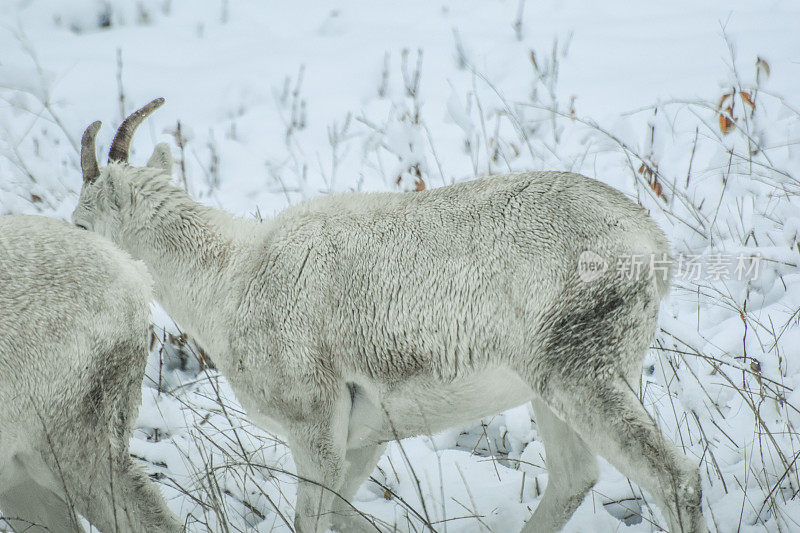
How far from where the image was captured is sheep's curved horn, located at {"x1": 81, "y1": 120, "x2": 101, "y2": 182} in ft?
13.1

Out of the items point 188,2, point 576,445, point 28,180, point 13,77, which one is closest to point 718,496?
point 576,445

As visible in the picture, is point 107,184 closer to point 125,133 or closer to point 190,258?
point 125,133

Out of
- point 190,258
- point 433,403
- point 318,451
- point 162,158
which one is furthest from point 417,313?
point 162,158

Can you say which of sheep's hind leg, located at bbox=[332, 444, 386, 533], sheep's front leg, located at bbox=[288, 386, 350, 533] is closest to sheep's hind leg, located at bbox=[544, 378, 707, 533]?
sheep's front leg, located at bbox=[288, 386, 350, 533]

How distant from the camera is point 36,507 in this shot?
356 centimetres

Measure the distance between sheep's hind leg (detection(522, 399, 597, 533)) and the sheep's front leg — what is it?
84cm

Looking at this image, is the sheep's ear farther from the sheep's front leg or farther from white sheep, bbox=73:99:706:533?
the sheep's front leg

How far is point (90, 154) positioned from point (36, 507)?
1528 millimetres

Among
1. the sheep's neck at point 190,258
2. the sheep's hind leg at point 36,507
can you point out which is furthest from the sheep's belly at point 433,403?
the sheep's hind leg at point 36,507

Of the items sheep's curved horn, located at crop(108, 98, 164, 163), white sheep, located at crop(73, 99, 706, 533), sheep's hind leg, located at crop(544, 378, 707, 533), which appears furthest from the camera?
sheep's curved horn, located at crop(108, 98, 164, 163)

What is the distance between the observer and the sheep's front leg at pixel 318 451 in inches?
140

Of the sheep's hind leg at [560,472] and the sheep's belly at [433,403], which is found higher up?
the sheep's belly at [433,403]

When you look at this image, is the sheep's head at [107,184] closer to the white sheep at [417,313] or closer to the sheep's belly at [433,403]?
the white sheep at [417,313]

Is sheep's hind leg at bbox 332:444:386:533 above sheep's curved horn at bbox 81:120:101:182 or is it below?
below
